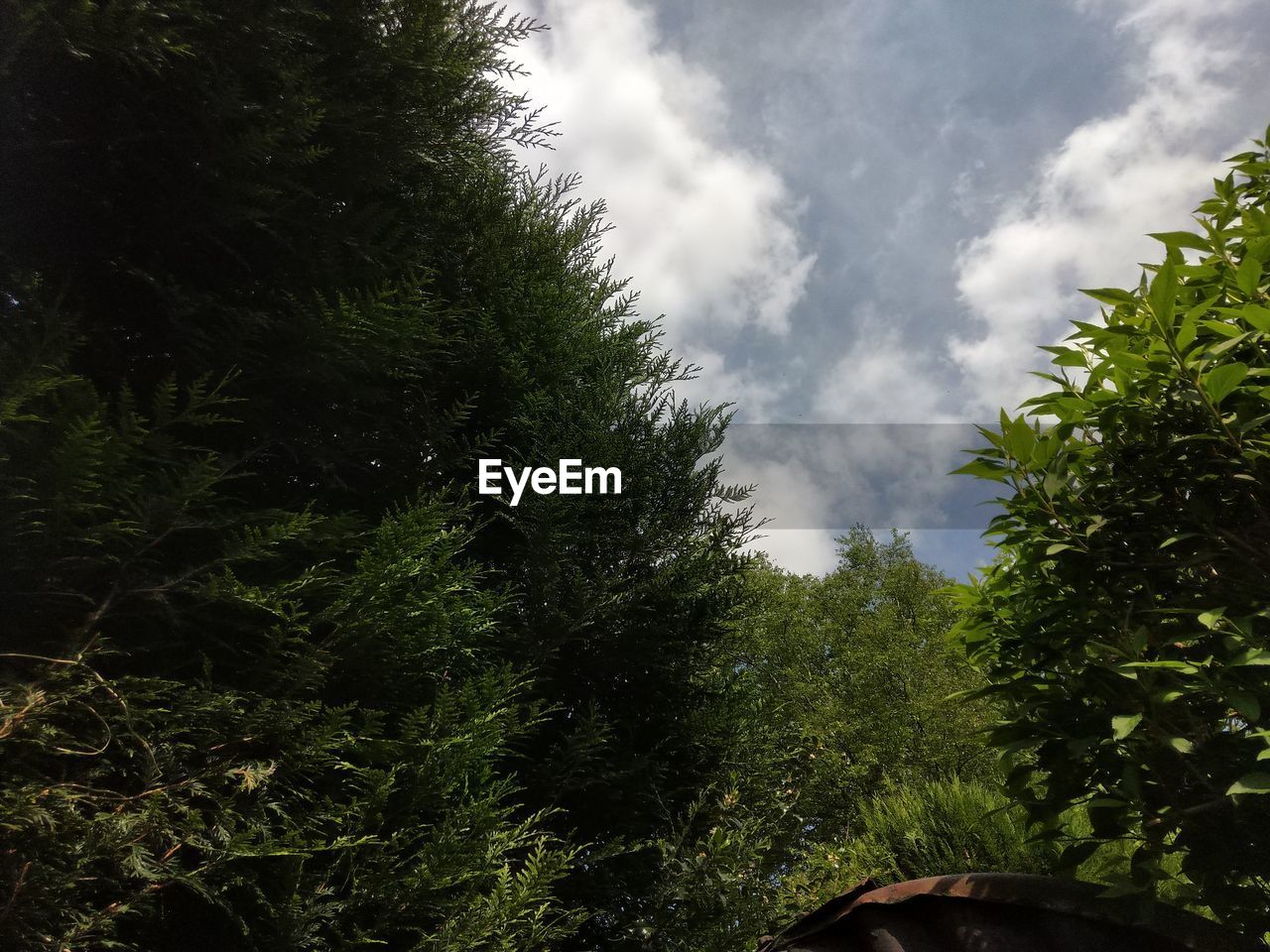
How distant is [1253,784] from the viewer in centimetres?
202

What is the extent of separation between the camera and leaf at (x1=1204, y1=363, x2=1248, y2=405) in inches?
88.5

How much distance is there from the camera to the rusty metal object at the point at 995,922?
2.50m

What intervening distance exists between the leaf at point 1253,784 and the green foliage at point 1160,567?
20 cm

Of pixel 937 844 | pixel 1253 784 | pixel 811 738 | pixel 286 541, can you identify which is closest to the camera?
pixel 1253 784

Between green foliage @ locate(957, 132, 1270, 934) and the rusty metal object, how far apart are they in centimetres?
15

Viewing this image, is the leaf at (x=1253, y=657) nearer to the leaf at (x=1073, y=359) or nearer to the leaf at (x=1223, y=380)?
the leaf at (x=1223, y=380)

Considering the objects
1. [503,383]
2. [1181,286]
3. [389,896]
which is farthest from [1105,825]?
[503,383]

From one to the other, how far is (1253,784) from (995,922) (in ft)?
3.58

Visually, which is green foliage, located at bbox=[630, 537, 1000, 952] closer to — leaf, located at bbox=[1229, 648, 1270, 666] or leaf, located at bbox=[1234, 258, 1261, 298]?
leaf, located at bbox=[1229, 648, 1270, 666]

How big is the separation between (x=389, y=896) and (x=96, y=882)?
47.7 inches

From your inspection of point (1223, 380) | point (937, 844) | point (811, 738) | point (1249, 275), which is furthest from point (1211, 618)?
point (811, 738)

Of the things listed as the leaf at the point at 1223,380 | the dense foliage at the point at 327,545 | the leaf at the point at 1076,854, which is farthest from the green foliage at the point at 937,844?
the leaf at the point at 1223,380

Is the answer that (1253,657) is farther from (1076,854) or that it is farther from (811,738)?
(811,738)

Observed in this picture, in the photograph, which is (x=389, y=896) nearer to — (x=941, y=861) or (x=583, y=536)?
(x=583, y=536)
